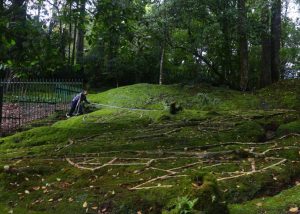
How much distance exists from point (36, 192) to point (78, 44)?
869 inches

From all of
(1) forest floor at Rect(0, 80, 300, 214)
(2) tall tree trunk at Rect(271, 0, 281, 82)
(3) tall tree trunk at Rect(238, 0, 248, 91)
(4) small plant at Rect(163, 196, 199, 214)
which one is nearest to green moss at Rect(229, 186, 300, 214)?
(1) forest floor at Rect(0, 80, 300, 214)

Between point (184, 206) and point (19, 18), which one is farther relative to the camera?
point (19, 18)

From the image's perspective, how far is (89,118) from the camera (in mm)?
11945

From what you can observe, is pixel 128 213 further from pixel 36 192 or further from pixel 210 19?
pixel 210 19

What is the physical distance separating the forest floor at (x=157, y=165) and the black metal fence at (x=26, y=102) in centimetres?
199

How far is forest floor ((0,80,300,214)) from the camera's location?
5121mm

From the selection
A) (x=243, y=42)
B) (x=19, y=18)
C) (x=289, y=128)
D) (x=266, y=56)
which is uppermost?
(x=243, y=42)

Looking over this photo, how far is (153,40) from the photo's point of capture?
754 inches

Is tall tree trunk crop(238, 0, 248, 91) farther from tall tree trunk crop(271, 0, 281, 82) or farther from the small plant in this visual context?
the small plant

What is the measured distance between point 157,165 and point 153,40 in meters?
13.1

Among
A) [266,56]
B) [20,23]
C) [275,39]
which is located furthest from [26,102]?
[275,39]

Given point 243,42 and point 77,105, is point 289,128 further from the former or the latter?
point 243,42

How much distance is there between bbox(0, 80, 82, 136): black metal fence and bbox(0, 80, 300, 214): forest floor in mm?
1988

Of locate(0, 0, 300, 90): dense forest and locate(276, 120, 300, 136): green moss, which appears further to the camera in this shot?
locate(276, 120, 300, 136): green moss
